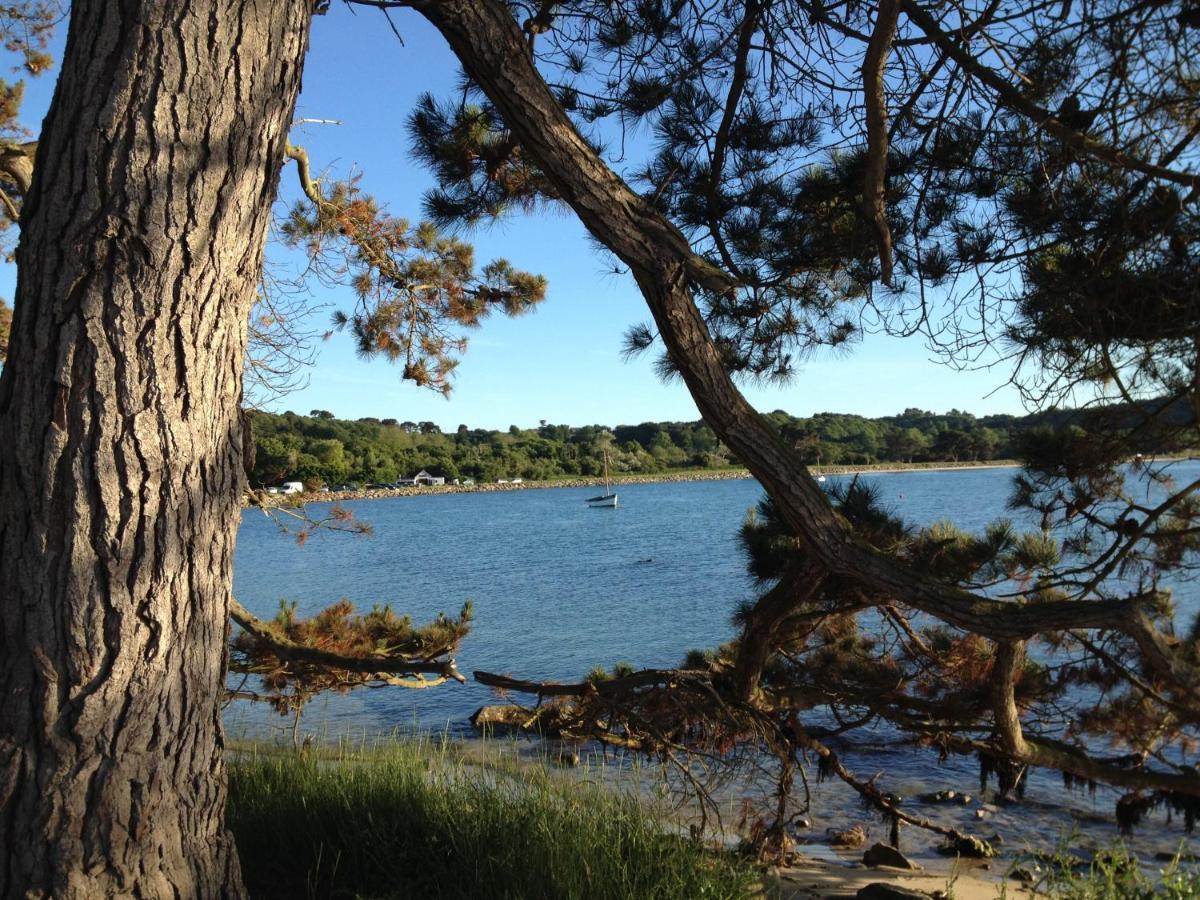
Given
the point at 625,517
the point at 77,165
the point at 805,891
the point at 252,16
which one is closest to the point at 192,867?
the point at 77,165

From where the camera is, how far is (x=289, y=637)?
4.43m

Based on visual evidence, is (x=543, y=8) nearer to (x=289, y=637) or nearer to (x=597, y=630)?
(x=289, y=637)

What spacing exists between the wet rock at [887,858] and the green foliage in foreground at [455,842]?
3.03 metres

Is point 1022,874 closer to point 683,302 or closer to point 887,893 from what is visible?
point 887,893

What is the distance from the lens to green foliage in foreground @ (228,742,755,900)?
2.90 metres

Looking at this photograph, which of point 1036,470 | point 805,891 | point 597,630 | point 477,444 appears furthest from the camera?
point 477,444

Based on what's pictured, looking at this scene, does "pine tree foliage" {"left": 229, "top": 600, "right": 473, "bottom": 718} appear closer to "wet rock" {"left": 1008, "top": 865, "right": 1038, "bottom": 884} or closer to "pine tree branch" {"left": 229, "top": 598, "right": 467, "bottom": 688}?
"pine tree branch" {"left": 229, "top": 598, "right": 467, "bottom": 688}

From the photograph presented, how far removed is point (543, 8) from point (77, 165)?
1.88 m

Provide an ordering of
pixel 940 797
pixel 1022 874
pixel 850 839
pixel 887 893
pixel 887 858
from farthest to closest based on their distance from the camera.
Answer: pixel 940 797
pixel 850 839
pixel 887 858
pixel 1022 874
pixel 887 893

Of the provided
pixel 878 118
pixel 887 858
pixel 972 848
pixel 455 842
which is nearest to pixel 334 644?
pixel 455 842

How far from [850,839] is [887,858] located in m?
0.70

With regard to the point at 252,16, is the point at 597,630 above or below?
below

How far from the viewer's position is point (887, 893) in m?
4.82

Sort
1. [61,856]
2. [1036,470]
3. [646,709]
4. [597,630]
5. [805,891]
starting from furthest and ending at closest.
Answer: [597,630] < [805,891] < [646,709] < [1036,470] < [61,856]
